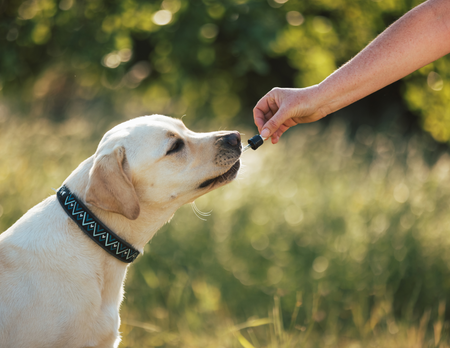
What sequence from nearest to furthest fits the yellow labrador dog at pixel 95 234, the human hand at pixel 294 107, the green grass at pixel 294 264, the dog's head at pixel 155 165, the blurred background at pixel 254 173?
the yellow labrador dog at pixel 95 234
the dog's head at pixel 155 165
the human hand at pixel 294 107
the green grass at pixel 294 264
the blurred background at pixel 254 173

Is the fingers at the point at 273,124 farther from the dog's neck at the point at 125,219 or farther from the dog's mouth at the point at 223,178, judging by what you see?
the dog's neck at the point at 125,219

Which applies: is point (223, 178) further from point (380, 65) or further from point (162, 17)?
point (162, 17)

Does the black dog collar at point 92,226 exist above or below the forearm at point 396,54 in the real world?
above

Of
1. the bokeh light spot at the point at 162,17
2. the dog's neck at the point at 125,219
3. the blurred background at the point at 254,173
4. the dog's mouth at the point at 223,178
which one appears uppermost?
the dog's neck at the point at 125,219

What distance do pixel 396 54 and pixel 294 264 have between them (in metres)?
2.23

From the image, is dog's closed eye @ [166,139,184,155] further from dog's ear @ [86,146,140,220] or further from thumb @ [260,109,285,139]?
thumb @ [260,109,285,139]

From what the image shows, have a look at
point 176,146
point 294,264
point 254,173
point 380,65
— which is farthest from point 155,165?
point 254,173

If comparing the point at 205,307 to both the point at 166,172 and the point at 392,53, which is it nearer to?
the point at 166,172

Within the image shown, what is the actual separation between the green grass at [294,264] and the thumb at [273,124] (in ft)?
4.20

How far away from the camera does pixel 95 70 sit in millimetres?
8008

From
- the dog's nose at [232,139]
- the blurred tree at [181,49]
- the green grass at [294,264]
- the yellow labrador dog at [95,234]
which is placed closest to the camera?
the yellow labrador dog at [95,234]

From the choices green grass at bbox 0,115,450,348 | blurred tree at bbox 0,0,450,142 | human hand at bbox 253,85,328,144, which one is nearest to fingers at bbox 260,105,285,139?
human hand at bbox 253,85,328,144

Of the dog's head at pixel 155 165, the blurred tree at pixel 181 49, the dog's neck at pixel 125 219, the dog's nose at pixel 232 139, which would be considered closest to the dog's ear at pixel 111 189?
the dog's head at pixel 155 165

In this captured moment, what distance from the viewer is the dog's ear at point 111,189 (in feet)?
7.20
